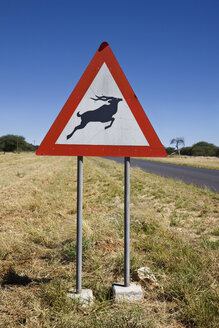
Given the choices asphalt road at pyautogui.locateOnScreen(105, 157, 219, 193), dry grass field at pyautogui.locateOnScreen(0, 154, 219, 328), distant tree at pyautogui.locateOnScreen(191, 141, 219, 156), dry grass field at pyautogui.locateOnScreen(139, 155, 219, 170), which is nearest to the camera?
dry grass field at pyautogui.locateOnScreen(0, 154, 219, 328)

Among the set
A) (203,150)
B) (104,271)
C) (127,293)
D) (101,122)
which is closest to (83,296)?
(127,293)

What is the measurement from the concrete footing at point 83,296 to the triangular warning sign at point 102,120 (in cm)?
119

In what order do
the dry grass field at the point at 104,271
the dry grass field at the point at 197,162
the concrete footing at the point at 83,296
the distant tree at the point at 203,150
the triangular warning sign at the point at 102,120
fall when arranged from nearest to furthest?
the dry grass field at the point at 104,271 < the concrete footing at the point at 83,296 < the triangular warning sign at the point at 102,120 < the dry grass field at the point at 197,162 < the distant tree at the point at 203,150

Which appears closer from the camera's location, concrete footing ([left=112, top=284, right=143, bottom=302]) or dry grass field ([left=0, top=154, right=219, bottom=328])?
dry grass field ([left=0, top=154, right=219, bottom=328])

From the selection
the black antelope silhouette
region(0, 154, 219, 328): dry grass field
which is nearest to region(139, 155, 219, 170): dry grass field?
region(0, 154, 219, 328): dry grass field

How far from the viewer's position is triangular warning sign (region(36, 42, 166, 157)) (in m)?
2.32

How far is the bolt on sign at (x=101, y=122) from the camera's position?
2320mm

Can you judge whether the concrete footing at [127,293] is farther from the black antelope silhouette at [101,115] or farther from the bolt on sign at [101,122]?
the black antelope silhouette at [101,115]

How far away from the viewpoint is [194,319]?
6.57 feet

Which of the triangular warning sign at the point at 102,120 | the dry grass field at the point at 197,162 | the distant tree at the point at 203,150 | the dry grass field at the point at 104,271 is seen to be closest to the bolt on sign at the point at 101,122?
the triangular warning sign at the point at 102,120

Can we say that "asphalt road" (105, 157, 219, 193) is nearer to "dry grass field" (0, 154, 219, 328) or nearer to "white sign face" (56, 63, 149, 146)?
"dry grass field" (0, 154, 219, 328)

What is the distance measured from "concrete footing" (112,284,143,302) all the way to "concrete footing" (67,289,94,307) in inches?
8.4

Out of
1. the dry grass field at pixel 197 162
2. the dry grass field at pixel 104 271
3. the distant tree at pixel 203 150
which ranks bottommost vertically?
the dry grass field at pixel 104 271

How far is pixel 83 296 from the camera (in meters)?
2.24
